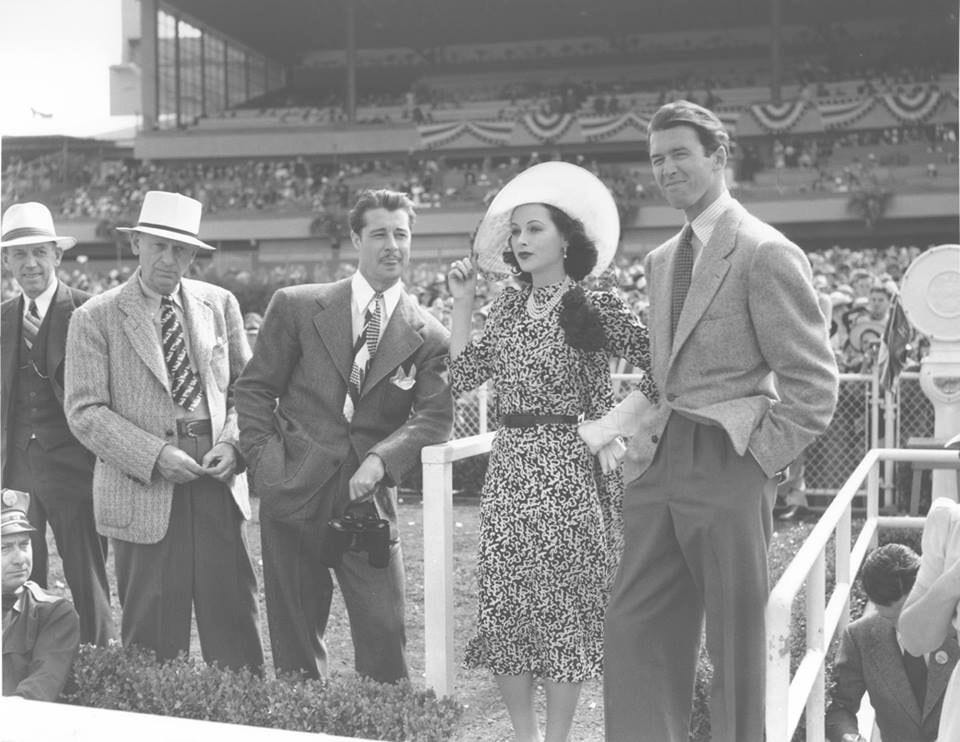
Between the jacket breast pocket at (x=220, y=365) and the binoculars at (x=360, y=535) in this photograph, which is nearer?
the binoculars at (x=360, y=535)

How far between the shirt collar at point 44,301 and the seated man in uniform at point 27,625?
3.50 feet

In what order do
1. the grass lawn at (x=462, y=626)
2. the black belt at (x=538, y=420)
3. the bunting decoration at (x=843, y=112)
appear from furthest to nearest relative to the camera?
the bunting decoration at (x=843, y=112) < the grass lawn at (x=462, y=626) < the black belt at (x=538, y=420)

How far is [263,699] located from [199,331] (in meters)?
1.32

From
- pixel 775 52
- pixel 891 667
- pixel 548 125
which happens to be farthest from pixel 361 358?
pixel 775 52

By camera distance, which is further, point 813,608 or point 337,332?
point 337,332

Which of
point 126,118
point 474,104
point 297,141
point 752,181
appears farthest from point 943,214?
point 126,118

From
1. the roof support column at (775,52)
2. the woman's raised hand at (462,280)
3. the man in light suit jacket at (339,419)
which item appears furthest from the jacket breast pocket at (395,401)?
the roof support column at (775,52)

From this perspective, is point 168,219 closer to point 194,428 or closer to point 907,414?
point 194,428

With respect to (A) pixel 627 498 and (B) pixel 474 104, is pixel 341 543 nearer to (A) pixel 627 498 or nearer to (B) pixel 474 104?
(A) pixel 627 498

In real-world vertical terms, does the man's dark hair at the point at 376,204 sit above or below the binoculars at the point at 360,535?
above

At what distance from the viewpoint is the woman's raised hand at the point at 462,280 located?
3.62 m

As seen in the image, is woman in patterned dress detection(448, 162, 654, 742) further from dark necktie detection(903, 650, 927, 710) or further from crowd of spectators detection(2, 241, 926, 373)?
dark necktie detection(903, 650, 927, 710)

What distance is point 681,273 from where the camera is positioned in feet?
10.5

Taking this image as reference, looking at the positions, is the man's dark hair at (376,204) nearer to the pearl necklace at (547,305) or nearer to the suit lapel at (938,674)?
the pearl necklace at (547,305)
